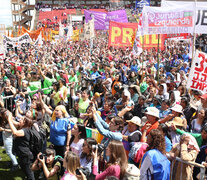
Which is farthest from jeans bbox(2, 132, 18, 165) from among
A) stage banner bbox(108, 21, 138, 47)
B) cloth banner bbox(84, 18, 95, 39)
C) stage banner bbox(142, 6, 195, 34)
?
cloth banner bbox(84, 18, 95, 39)

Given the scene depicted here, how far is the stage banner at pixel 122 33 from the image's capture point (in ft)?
37.3

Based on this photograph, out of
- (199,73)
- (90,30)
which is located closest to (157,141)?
(199,73)

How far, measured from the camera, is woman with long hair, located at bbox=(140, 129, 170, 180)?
2943 mm

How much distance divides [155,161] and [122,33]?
359 inches

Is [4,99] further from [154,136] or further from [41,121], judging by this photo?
[154,136]

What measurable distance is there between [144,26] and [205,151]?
15.6ft

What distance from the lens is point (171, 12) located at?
658cm

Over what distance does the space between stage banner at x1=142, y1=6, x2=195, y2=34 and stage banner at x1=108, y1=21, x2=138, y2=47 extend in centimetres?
406

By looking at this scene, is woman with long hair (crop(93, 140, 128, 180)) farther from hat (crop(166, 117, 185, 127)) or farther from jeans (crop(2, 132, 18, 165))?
jeans (crop(2, 132, 18, 165))

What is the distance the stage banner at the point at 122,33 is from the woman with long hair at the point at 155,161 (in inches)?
342

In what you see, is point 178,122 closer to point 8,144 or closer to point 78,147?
point 78,147

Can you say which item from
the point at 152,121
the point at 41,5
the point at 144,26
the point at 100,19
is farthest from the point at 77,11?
the point at 152,121

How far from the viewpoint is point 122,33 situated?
37.5 feet

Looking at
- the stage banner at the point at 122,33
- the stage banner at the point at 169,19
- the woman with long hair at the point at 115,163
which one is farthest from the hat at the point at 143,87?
the woman with long hair at the point at 115,163
